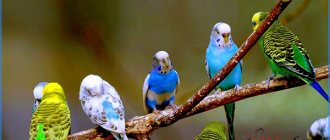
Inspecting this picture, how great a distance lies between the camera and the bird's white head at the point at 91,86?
2131 mm

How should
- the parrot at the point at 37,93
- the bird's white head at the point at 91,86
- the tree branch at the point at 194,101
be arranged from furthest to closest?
the parrot at the point at 37,93 < the bird's white head at the point at 91,86 < the tree branch at the point at 194,101

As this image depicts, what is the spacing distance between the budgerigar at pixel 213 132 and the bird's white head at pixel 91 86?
0.39 m

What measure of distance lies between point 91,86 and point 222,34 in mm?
491

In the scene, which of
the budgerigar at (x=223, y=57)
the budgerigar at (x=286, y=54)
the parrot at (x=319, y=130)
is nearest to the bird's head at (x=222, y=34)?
the budgerigar at (x=223, y=57)

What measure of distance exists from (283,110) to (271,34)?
0.27 metres

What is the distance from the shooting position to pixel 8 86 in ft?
7.55

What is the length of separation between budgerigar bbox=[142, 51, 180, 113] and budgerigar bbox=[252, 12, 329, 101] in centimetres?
33

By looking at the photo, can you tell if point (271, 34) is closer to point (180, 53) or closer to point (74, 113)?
point (180, 53)

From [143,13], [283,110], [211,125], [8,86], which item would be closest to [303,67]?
[283,110]

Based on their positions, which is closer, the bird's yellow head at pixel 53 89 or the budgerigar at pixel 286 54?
the budgerigar at pixel 286 54

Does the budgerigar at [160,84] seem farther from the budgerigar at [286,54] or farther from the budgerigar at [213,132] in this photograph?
the budgerigar at [286,54]

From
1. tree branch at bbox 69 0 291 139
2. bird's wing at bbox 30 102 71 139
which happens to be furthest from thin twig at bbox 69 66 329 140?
bird's wing at bbox 30 102 71 139

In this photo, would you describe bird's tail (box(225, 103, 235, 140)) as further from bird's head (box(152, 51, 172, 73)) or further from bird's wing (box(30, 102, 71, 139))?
bird's wing (box(30, 102, 71, 139))

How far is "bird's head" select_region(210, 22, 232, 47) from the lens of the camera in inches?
82.2
